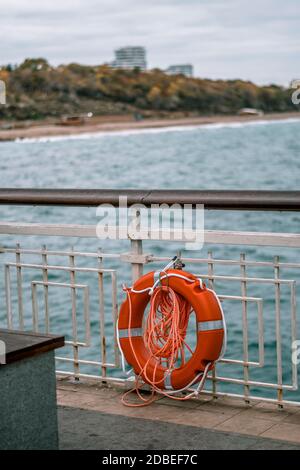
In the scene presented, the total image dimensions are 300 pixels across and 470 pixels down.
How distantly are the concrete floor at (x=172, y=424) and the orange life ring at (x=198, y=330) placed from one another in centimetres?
17

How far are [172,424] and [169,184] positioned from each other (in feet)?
126

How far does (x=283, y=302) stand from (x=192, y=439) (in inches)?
477

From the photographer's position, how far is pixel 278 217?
99.2 feet

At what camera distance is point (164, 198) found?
439 cm

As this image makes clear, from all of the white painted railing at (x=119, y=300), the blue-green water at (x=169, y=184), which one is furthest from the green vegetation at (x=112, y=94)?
the white painted railing at (x=119, y=300)

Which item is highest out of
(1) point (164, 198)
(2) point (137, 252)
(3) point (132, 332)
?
(1) point (164, 198)

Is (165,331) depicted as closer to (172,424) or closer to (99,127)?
(172,424)

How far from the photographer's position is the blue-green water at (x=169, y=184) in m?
Result: 13.8

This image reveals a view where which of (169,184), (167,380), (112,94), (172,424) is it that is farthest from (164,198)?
(112,94)

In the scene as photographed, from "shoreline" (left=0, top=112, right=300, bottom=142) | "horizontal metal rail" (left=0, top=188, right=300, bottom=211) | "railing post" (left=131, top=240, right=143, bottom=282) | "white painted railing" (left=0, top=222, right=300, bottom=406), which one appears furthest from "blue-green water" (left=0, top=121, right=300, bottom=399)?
"horizontal metal rail" (left=0, top=188, right=300, bottom=211)

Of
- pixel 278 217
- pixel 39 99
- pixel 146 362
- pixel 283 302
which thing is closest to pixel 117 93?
pixel 39 99

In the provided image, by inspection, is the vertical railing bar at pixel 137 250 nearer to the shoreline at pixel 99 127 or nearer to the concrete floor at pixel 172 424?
the concrete floor at pixel 172 424

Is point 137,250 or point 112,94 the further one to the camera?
point 112,94
